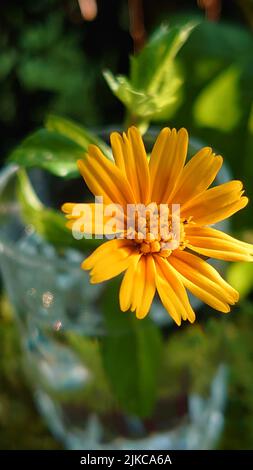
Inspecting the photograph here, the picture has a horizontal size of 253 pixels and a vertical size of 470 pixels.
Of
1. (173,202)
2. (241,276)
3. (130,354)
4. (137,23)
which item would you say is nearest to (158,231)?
(173,202)

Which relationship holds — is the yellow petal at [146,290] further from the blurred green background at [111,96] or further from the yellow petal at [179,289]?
the blurred green background at [111,96]

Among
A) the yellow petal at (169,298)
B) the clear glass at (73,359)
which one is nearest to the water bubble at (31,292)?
the clear glass at (73,359)

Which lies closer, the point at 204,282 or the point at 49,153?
the point at 204,282

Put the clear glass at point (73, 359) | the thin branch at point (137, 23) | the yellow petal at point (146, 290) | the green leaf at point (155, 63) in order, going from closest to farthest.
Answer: the yellow petal at point (146, 290)
the green leaf at point (155, 63)
the clear glass at point (73, 359)
the thin branch at point (137, 23)

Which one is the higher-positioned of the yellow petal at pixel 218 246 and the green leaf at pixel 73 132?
the green leaf at pixel 73 132

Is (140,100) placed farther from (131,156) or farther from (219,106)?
(219,106)

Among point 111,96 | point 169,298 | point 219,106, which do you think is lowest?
point 169,298

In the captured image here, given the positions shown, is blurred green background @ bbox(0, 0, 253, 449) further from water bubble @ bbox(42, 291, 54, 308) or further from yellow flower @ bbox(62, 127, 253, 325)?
yellow flower @ bbox(62, 127, 253, 325)
